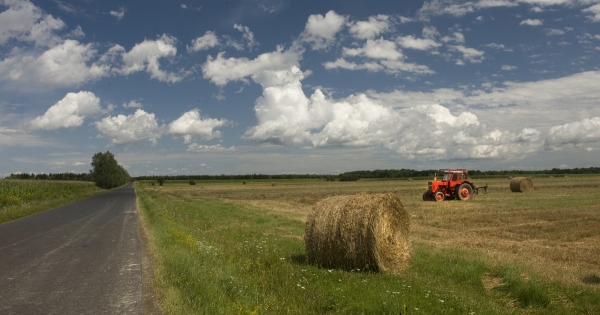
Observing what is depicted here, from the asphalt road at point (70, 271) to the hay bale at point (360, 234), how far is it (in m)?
3.91

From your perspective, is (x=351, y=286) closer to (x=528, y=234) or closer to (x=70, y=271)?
(x=70, y=271)

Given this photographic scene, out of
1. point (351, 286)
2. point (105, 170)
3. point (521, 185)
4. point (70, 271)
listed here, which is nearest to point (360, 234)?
point (351, 286)

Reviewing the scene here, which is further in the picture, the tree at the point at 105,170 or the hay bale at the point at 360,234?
the tree at the point at 105,170

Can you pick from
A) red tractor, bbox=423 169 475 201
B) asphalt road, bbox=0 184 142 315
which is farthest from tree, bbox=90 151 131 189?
asphalt road, bbox=0 184 142 315

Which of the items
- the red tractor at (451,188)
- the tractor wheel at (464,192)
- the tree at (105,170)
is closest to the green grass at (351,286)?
the red tractor at (451,188)

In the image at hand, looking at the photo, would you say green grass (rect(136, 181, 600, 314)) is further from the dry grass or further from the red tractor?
the red tractor

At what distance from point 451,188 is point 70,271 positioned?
27.1m

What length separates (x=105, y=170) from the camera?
9881cm

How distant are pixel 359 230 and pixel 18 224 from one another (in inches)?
642

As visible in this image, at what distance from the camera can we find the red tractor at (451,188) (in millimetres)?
31391

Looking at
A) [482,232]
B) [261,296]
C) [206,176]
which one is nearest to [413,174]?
[206,176]

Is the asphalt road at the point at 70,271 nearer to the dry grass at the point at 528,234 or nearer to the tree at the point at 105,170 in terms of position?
the dry grass at the point at 528,234

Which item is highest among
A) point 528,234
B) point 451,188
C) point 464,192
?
point 451,188

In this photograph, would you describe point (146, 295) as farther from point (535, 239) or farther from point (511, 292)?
point (535, 239)
